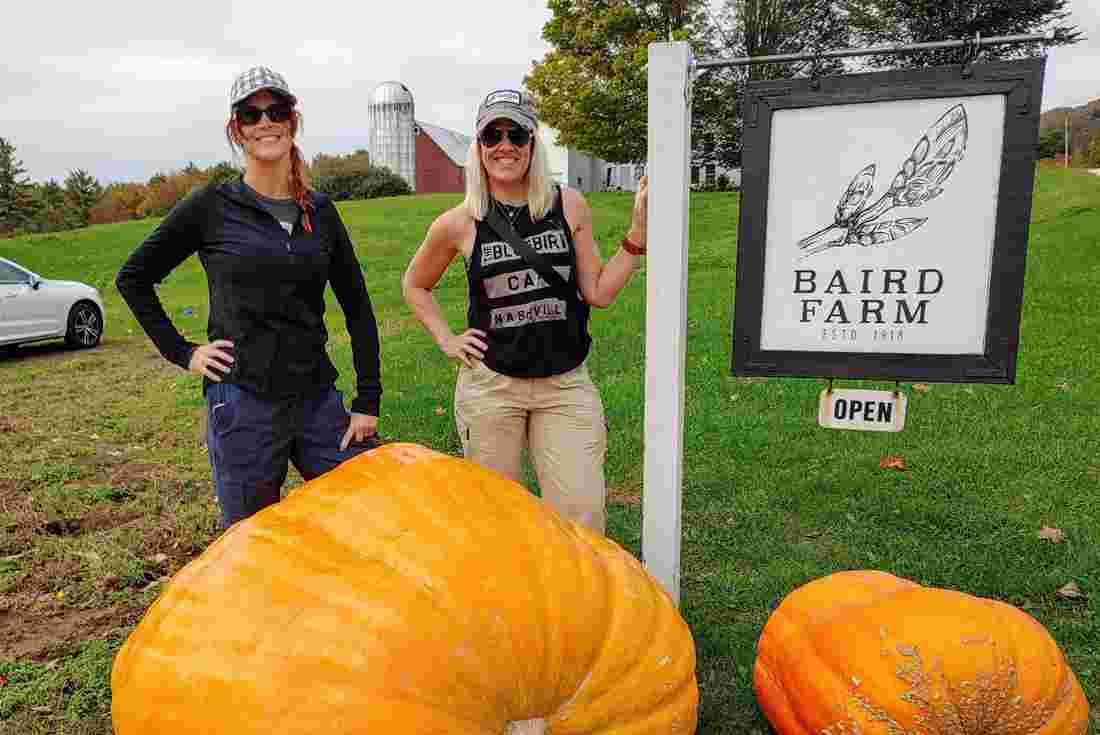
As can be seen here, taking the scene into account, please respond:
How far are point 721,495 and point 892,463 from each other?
109cm

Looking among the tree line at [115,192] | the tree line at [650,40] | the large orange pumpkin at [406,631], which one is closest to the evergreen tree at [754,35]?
the tree line at [650,40]

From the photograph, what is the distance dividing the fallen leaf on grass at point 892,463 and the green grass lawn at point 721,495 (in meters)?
0.05

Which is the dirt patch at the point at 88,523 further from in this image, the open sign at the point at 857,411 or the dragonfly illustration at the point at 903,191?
the dragonfly illustration at the point at 903,191

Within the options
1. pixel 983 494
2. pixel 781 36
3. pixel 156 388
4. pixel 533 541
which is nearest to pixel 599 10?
pixel 781 36

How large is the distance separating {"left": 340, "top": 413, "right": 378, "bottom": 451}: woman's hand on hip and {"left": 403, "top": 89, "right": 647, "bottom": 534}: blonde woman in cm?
35

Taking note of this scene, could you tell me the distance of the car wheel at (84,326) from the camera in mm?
11648

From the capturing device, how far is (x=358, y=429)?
299 centimetres

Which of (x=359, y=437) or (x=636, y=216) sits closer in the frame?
(x=636, y=216)

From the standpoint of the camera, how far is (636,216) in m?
2.81

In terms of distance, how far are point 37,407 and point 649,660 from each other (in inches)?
303

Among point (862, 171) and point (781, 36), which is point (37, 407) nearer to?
point (862, 171)

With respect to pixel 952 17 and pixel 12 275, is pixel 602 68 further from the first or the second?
pixel 12 275

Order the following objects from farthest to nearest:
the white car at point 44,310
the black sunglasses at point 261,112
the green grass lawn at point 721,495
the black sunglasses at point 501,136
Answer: the white car at point 44,310, the green grass lawn at point 721,495, the black sunglasses at point 501,136, the black sunglasses at point 261,112

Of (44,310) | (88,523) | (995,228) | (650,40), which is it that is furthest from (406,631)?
(650,40)
